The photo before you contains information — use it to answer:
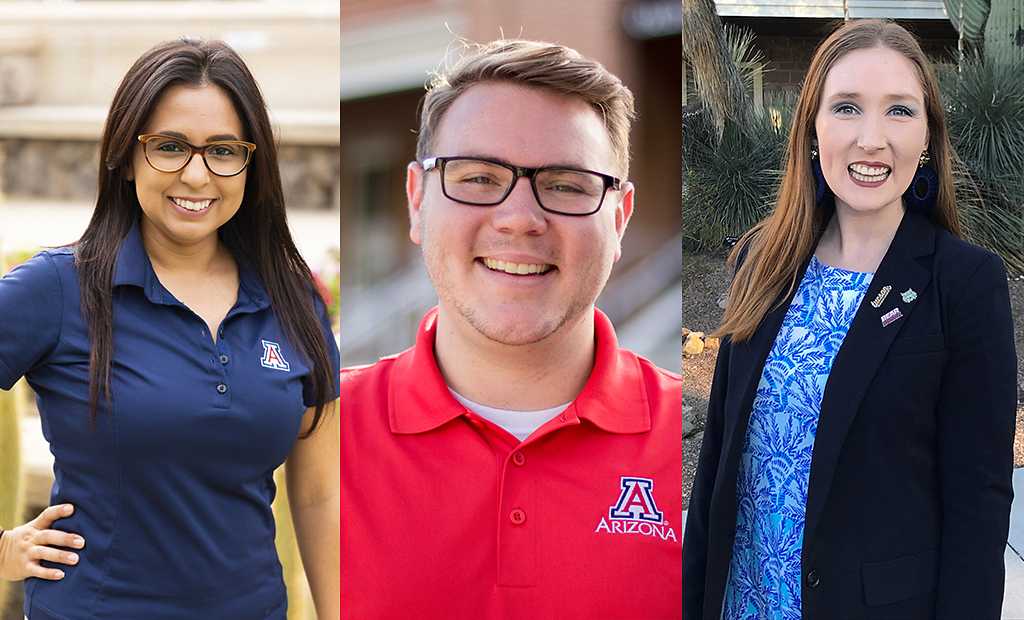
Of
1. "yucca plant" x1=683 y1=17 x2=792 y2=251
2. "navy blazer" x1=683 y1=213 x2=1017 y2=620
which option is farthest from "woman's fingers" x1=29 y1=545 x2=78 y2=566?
"yucca plant" x1=683 y1=17 x2=792 y2=251

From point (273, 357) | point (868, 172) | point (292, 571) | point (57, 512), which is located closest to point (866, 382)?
point (868, 172)

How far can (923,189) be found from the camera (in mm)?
2051

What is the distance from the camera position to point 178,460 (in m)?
2.00

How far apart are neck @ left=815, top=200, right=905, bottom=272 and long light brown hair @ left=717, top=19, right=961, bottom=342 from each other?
5 cm

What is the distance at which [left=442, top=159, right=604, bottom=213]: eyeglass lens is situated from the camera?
6.27 ft

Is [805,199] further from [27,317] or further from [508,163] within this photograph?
[27,317]

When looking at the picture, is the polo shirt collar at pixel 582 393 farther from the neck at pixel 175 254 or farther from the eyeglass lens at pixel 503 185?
the neck at pixel 175 254

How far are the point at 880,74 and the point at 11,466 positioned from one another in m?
2.30

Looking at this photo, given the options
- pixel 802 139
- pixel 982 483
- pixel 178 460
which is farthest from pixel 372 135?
pixel 982 483

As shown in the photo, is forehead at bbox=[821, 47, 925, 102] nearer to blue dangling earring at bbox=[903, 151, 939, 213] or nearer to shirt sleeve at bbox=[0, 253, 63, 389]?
blue dangling earring at bbox=[903, 151, 939, 213]

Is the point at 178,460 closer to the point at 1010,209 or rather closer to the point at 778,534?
the point at 778,534

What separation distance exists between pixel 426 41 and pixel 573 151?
0.37 m

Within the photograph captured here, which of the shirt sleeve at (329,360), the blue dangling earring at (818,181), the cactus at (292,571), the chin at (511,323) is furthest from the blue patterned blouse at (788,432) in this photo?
the cactus at (292,571)

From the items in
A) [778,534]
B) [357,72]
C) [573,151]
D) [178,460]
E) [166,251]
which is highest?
[357,72]
